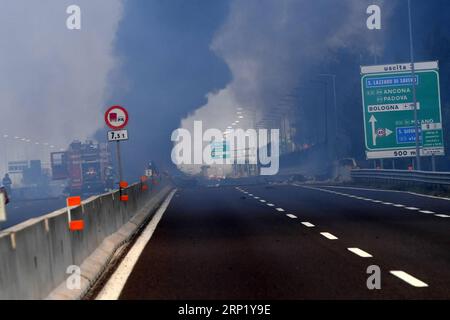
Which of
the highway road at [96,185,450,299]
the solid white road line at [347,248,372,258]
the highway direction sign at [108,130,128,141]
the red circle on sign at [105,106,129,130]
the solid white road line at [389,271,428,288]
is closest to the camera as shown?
the highway road at [96,185,450,299]

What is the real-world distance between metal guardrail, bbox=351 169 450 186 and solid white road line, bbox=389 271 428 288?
19.9m

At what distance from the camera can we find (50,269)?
28.0 feet

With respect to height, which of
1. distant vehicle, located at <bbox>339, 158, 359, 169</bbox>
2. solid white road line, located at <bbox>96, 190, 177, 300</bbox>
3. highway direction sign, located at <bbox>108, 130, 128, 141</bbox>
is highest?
highway direction sign, located at <bbox>108, 130, 128, 141</bbox>

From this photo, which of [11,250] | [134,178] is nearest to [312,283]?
[11,250]

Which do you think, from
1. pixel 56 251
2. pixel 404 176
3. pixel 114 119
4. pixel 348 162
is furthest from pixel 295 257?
pixel 348 162

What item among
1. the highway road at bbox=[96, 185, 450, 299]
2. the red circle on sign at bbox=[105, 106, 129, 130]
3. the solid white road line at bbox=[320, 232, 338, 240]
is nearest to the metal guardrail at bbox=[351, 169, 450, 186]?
the highway road at bbox=[96, 185, 450, 299]

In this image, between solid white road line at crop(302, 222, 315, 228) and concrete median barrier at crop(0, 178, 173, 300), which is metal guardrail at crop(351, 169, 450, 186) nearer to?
solid white road line at crop(302, 222, 315, 228)

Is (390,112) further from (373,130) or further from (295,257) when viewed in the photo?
(295,257)

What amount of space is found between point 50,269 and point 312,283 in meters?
2.77

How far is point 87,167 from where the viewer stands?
71.6 meters

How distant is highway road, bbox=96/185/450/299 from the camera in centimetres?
887

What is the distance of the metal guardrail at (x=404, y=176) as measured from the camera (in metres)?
30.4
